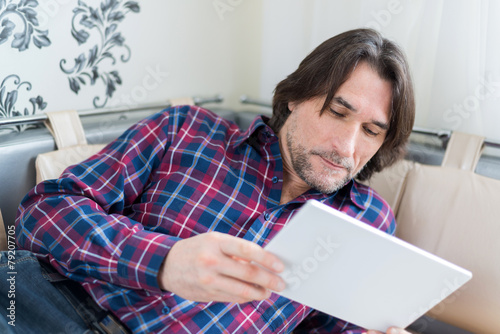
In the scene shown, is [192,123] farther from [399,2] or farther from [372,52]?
[399,2]

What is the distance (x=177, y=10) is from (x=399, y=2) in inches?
27.1

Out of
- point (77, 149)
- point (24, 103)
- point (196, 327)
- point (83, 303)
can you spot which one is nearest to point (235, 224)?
point (196, 327)

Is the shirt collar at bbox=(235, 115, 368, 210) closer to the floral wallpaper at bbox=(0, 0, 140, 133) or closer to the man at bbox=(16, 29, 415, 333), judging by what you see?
the man at bbox=(16, 29, 415, 333)

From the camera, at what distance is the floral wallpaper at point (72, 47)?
1.00 metres

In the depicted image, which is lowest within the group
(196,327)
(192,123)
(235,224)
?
(196,327)

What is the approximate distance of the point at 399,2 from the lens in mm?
1088

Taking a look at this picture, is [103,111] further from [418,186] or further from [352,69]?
[418,186]

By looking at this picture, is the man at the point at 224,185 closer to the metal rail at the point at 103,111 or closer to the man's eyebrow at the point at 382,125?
the man's eyebrow at the point at 382,125

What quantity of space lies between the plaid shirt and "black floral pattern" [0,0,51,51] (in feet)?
1.18

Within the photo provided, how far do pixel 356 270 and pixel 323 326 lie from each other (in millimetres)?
430

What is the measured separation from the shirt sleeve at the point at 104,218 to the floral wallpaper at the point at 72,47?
0.31m

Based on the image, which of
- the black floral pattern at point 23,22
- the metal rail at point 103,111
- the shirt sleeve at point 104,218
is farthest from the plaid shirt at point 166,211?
the black floral pattern at point 23,22

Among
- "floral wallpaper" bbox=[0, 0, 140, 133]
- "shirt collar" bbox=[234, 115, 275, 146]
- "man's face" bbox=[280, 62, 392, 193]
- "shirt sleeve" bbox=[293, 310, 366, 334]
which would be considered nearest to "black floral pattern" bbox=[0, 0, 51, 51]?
"floral wallpaper" bbox=[0, 0, 140, 133]

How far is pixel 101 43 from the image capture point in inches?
46.4
